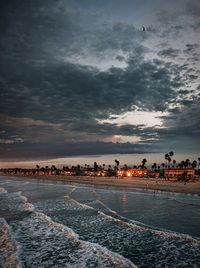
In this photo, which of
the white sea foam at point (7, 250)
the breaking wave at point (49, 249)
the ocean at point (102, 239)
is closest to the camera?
the white sea foam at point (7, 250)

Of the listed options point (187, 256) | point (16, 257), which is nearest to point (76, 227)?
point (16, 257)

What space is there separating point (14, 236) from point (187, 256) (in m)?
11.0

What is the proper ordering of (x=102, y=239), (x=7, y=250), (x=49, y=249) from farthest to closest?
(x=102, y=239) < (x=49, y=249) < (x=7, y=250)

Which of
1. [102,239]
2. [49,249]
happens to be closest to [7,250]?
[49,249]

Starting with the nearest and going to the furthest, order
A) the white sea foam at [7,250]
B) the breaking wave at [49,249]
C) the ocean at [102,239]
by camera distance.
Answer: the white sea foam at [7,250] < the breaking wave at [49,249] < the ocean at [102,239]

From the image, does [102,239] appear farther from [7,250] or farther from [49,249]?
[7,250]

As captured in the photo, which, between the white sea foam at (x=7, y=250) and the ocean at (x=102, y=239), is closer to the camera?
the white sea foam at (x=7, y=250)

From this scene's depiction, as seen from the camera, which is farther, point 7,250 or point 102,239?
point 102,239

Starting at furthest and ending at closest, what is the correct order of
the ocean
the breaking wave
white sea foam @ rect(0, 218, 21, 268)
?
the ocean
the breaking wave
white sea foam @ rect(0, 218, 21, 268)

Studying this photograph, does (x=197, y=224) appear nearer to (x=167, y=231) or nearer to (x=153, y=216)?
(x=167, y=231)

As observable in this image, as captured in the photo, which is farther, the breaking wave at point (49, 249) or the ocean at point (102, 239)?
the ocean at point (102, 239)

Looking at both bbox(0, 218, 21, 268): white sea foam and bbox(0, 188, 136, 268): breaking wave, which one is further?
bbox(0, 188, 136, 268): breaking wave

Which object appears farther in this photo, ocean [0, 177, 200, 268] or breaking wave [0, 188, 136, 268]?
ocean [0, 177, 200, 268]

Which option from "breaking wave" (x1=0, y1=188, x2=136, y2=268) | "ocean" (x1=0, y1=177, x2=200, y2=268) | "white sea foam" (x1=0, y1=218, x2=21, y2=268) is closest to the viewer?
"white sea foam" (x1=0, y1=218, x2=21, y2=268)
